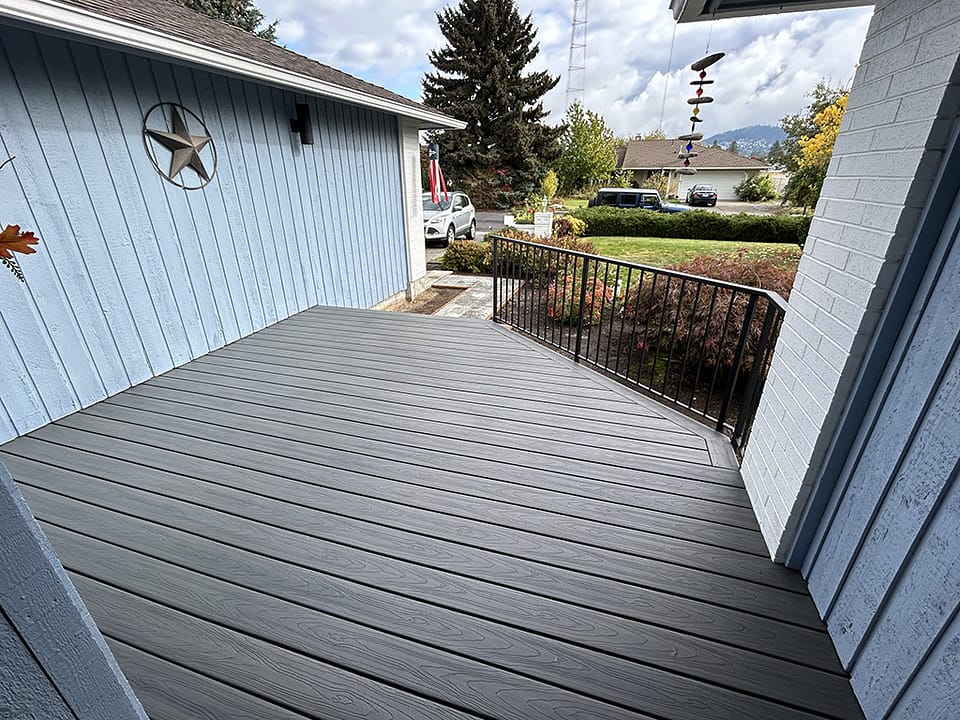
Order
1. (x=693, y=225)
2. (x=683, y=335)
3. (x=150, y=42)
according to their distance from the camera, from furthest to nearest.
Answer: (x=693, y=225), (x=683, y=335), (x=150, y=42)

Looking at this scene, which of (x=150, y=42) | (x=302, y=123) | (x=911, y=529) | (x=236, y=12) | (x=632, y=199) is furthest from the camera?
(x=632, y=199)

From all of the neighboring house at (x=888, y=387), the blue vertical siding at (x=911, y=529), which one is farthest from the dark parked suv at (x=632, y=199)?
the blue vertical siding at (x=911, y=529)

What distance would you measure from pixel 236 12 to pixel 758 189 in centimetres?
2504

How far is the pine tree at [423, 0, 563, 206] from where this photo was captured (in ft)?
58.6

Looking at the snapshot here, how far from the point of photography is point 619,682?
1.16m

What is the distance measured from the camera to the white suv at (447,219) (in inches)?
388

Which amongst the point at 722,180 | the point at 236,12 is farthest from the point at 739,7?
the point at 722,180

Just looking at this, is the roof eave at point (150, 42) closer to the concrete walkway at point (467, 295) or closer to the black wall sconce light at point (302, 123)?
the black wall sconce light at point (302, 123)

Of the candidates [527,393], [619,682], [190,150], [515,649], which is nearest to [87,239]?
[190,150]

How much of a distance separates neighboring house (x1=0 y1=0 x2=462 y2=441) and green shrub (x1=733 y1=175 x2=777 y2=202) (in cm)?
2615

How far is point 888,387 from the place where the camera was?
1.16 meters

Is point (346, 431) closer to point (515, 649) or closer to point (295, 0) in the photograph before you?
point (515, 649)

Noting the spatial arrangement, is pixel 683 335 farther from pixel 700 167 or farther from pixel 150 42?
pixel 700 167

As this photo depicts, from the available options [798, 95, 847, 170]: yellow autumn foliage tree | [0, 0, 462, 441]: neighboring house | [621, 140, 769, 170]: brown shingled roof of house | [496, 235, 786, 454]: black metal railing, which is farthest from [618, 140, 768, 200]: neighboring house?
[0, 0, 462, 441]: neighboring house
